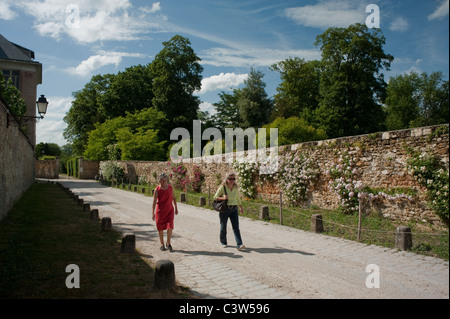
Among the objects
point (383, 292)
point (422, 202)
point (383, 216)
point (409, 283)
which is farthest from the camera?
point (383, 216)

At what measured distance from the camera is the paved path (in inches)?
169

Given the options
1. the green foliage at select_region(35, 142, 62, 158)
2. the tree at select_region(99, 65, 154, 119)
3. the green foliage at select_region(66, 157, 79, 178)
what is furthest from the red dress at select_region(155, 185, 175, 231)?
the green foliage at select_region(35, 142, 62, 158)

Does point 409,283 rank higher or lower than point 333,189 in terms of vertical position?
lower

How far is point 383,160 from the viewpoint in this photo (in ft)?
29.1

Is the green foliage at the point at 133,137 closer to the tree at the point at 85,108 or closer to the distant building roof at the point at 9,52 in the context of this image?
the tree at the point at 85,108

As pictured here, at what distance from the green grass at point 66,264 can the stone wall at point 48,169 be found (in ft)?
127

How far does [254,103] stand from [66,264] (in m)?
33.7

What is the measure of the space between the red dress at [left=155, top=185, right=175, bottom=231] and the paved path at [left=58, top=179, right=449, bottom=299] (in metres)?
0.54

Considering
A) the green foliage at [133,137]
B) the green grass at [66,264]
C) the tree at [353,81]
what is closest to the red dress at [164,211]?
the green grass at [66,264]

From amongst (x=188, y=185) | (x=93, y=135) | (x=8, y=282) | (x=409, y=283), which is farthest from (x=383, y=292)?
(x=93, y=135)

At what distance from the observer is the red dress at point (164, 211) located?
6.51 m
